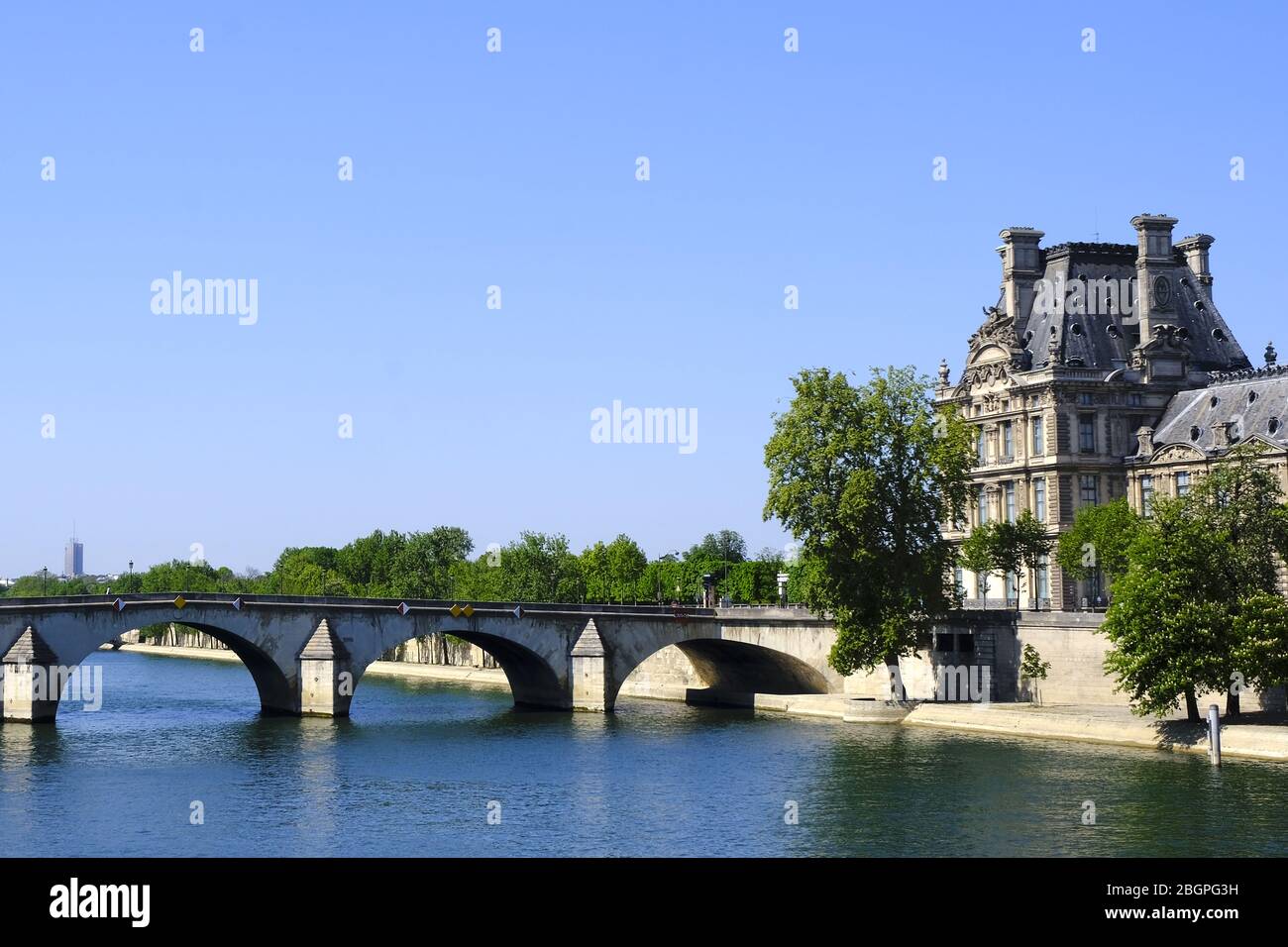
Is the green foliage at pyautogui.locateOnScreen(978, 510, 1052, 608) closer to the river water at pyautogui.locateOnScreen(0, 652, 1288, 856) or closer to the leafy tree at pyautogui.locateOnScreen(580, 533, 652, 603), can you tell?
the river water at pyautogui.locateOnScreen(0, 652, 1288, 856)

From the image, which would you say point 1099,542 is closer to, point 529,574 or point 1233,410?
point 1233,410

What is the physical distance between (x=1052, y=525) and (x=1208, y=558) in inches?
1338

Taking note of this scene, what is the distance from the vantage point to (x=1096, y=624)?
85.4 meters

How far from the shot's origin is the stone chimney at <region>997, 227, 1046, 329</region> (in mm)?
111062

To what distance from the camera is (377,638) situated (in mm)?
90312

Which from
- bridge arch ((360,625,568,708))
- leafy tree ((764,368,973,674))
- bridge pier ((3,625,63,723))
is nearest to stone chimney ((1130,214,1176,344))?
leafy tree ((764,368,973,674))

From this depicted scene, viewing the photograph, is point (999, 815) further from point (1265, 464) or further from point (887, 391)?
point (1265, 464)

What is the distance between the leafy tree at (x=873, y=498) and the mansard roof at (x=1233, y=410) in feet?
67.1

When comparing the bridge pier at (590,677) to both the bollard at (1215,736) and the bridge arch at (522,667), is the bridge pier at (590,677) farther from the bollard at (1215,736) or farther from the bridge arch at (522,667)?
the bollard at (1215,736)

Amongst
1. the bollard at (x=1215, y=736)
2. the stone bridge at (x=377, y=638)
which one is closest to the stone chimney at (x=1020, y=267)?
the stone bridge at (x=377, y=638)

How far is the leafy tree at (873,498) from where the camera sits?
87812 mm

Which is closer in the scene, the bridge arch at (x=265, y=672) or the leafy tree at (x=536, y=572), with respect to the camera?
the bridge arch at (x=265, y=672)
